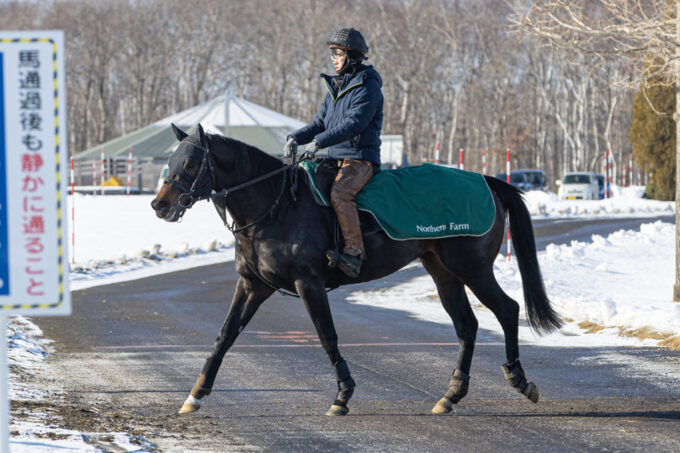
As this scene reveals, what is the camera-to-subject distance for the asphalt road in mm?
6680

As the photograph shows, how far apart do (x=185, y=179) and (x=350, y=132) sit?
1248 mm

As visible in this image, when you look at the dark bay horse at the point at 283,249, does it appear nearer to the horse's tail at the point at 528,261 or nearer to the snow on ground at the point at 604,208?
the horse's tail at the point at 528,261

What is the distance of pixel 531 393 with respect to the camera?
306 inches

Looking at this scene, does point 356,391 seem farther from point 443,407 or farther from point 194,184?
point 194,184

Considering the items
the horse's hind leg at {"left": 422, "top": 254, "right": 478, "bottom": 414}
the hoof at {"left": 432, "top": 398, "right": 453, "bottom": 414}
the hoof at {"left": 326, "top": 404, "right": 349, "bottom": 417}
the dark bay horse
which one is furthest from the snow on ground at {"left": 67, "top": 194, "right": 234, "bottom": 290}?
the hoof at {"left": 432, "top": 398, "right": 453, "bottom": 414}

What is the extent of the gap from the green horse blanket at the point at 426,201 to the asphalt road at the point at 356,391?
1252mm

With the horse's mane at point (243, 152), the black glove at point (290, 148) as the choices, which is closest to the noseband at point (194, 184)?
the horse's mane at point (243, 152)

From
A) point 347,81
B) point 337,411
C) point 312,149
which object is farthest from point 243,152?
point 337,411

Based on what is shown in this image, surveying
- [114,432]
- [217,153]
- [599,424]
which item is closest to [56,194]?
[114,432]

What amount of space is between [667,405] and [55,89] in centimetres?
500

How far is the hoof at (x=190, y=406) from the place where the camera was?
7.43 m

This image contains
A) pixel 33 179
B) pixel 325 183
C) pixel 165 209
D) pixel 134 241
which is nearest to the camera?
pixel 33 179

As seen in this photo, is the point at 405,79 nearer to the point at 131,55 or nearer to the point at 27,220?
the point at 131,55

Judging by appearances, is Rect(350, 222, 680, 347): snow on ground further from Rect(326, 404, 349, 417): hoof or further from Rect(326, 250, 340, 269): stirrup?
Rect(326, 404, 349, 417): hoof
